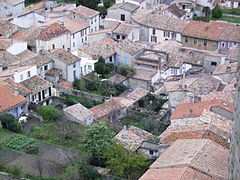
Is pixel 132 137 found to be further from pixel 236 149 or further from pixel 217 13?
pixel 217 13

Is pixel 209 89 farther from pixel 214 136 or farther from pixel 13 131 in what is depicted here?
pixel 13 131

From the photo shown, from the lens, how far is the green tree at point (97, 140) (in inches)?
1143

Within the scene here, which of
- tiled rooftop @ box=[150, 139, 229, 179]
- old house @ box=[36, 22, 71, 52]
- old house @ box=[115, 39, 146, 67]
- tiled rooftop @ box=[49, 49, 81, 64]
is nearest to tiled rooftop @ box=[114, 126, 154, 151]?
tiled rooftop @ box=[150, 139, 229, 179]

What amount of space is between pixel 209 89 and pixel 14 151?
16.3 m

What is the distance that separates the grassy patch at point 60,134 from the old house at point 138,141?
2736mm

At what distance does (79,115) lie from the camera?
1391 inches

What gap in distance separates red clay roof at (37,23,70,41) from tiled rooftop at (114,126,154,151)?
1703 centimetres

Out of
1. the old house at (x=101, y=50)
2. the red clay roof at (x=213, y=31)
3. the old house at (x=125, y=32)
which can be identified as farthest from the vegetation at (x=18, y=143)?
the red clay roof at (x=213, y=31)

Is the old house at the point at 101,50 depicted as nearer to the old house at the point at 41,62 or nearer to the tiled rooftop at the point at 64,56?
the tiled rooftop at the point at 64,56

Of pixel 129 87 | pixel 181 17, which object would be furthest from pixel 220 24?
pixel 129 87

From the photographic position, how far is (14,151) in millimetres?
30219

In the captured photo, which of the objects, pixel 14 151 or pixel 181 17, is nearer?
pixel 14 151

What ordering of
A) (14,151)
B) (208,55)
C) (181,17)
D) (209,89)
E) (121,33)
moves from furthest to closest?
(181,17)
(121,33)
(208,55)
(209,89)
(14,151)

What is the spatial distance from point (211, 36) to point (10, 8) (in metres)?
24.0
